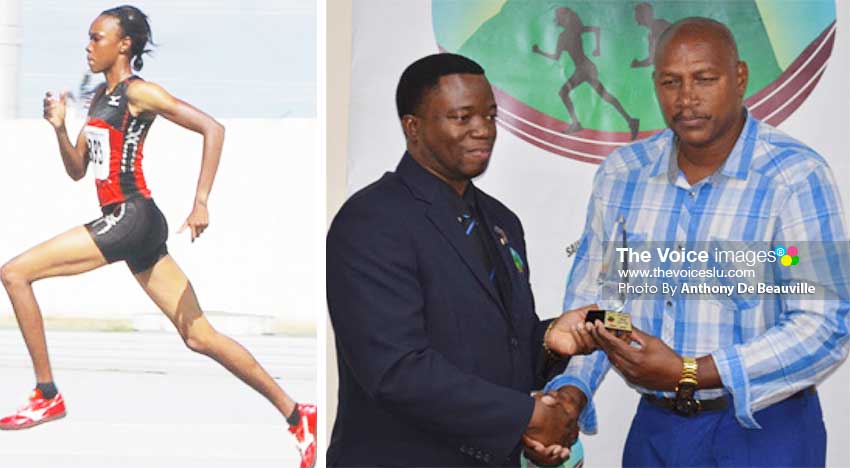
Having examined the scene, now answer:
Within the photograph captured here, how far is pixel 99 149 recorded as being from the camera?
342 centimetres

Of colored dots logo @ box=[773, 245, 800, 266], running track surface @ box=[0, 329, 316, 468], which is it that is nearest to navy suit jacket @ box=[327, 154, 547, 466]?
running track surface @ box=[0, 329, 316, 468]

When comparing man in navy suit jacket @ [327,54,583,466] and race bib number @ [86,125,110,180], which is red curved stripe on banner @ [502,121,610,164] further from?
race bib number @ [86,125,110,180]

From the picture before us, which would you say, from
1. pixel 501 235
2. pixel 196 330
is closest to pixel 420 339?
pixel 501 235

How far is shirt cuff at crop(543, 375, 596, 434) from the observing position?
314 cm

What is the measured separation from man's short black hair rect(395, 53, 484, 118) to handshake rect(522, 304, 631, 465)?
29.7 inches

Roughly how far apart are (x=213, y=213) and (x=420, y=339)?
981mm

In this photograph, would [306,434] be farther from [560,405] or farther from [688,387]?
[688,387]

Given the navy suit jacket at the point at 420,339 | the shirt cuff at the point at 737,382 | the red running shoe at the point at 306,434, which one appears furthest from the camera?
the red running shoe at the point at 306,434

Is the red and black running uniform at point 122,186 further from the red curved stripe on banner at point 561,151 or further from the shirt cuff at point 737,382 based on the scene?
the shirt cuff at point 737,382

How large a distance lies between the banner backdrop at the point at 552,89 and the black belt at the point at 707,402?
0.61 feet

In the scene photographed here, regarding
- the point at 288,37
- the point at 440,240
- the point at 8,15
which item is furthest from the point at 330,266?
the point at 8,15

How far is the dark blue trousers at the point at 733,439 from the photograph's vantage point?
9.63 ft

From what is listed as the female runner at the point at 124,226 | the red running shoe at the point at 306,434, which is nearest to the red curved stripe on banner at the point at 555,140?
the female runner at the point at 124,226

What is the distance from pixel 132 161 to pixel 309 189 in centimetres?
57
